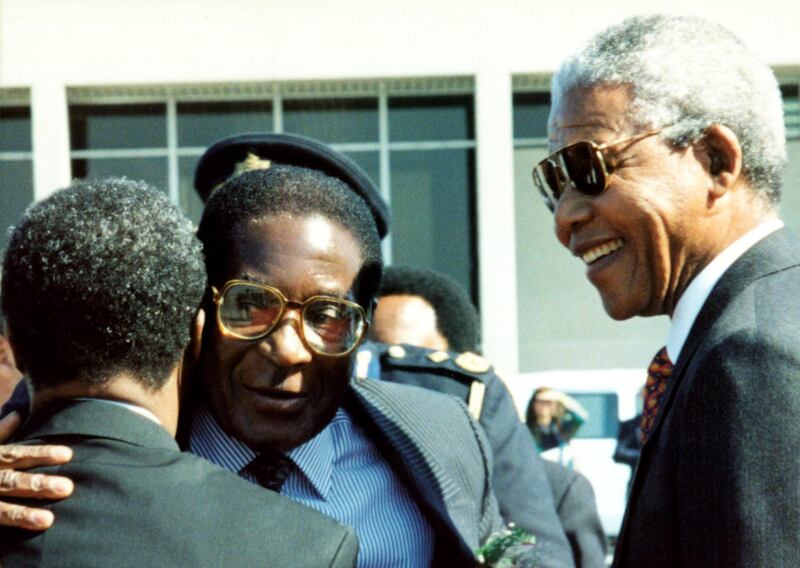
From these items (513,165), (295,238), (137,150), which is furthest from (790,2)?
(295,238)

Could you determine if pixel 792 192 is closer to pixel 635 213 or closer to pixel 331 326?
pixel 635 213

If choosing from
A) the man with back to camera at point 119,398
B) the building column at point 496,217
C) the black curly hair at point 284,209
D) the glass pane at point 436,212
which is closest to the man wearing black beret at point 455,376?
the black curly hair at point 284,209

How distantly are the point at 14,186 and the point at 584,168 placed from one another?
9678mm

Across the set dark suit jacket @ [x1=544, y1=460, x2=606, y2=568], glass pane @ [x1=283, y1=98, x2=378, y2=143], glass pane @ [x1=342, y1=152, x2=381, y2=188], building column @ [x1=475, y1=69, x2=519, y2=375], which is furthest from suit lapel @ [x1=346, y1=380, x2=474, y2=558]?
glass pane @ [x1=283, y1=98, x2=378, y2=143]

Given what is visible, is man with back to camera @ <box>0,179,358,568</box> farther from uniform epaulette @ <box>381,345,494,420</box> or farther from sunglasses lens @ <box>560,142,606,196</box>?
uniform epaulette @ <box>381,345,494,420</box>

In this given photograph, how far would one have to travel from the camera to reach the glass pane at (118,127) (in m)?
11.2

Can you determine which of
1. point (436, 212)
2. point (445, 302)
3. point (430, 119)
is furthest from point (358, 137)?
point (445, 302)

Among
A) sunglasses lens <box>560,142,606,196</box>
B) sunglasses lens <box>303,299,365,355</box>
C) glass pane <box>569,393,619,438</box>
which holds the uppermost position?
sunglasses lens <box>560,142,606,196</box>

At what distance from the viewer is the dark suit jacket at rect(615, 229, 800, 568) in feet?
5.88

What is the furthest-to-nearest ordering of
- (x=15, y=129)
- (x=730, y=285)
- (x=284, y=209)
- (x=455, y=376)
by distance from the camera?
(x=15, y=129) < (x=455, y=376) < (x=284, y=209) < (x=730, y=285)

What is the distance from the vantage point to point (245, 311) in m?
2.33

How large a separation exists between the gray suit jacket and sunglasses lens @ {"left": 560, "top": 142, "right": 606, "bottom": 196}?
0.64 meters

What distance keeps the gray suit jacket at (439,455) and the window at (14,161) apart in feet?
30.0

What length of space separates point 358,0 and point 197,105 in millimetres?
1816
